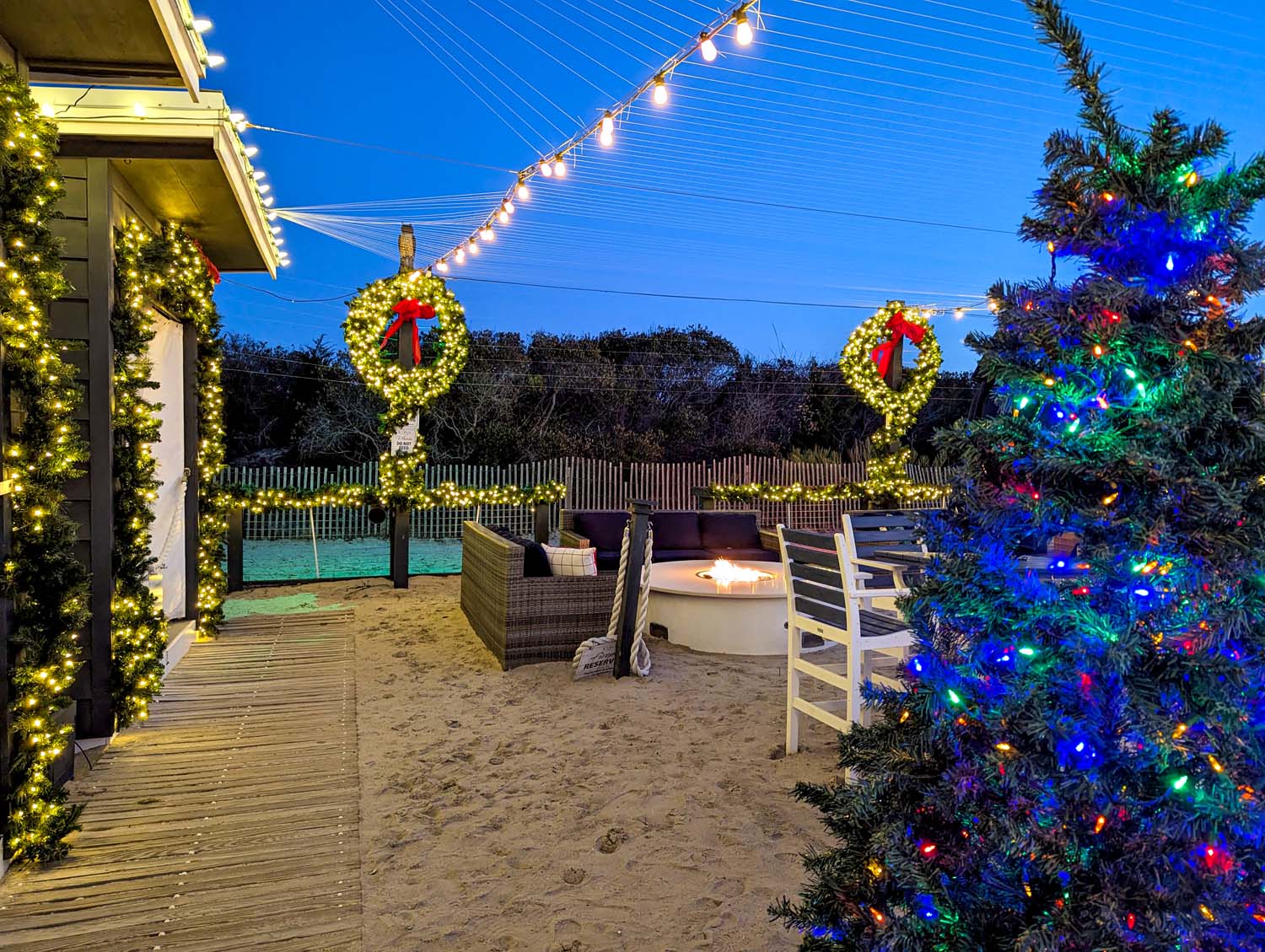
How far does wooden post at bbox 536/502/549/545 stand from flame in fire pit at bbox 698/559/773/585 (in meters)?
3.00

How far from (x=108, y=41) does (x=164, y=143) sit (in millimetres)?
1182

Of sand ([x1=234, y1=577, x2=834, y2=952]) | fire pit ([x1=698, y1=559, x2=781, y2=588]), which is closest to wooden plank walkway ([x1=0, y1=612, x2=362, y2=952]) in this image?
sand ([x1=234, y1=577, x2=834, y2=952])

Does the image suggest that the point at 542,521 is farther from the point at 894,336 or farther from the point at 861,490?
the point at 894,336

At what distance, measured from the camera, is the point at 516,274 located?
40.9 ft

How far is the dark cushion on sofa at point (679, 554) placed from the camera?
24.2 ft

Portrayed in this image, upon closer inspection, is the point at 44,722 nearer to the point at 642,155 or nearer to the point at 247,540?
the point at 642,155

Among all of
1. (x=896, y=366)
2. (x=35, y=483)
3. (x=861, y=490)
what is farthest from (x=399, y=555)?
(x=896, y=366)

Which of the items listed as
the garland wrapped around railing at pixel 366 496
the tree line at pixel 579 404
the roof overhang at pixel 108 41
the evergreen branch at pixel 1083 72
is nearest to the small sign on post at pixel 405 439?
the garland wrapped around railing at pixel 366 496

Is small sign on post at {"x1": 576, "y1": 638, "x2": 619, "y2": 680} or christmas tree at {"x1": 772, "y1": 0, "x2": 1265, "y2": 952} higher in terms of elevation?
christmas tree at {"x1": 772, "y1": 0, "x2": 1265, "y2": 952}

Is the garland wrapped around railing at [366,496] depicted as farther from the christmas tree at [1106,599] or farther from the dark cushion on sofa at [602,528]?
the christmas tree at [1106,599]

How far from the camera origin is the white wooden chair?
3177 millimetres

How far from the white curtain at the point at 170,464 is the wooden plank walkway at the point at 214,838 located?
1.22m

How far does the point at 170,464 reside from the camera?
5.59 m

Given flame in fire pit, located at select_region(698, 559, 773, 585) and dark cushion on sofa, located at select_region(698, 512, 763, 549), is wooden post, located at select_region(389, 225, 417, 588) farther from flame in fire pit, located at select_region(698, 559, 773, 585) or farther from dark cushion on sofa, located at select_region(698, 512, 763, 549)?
flame in fire pit, located at select_region(698, 559, 773, 585)
